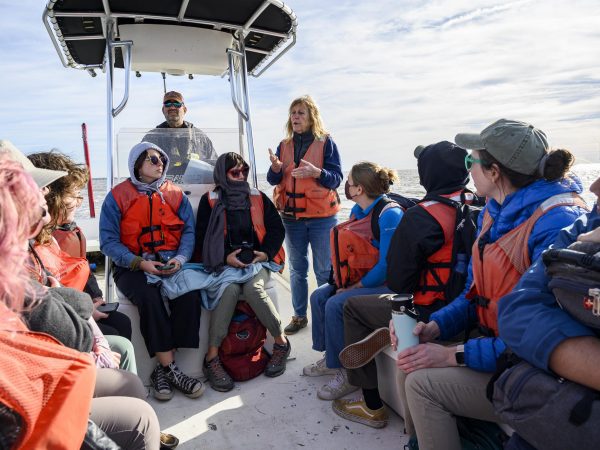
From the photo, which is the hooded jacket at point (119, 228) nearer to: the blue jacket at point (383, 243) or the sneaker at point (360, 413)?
the blue jacket at point (383, 243)

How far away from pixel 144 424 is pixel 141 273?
165 centimetres

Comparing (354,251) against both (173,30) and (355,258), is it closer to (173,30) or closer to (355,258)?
(355,258)

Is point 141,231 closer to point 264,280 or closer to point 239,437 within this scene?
point 264,280

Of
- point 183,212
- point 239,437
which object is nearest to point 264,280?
point 183,212

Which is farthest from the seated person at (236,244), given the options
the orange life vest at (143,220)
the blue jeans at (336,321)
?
the blue jeans at (336,321)

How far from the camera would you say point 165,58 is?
14.1ft

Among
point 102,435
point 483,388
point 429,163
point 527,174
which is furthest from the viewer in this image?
point 429,163

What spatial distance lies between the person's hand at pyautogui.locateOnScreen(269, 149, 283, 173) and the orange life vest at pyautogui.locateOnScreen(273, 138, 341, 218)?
67 mm

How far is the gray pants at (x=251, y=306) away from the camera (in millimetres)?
3164

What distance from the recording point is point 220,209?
3393 millimetres

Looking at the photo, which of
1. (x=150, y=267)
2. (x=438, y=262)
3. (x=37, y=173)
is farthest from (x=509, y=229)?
(x=150, y=267)

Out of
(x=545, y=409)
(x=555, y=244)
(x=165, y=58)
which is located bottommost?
(x=545, y=409)

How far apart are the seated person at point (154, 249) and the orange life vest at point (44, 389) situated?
1942mm

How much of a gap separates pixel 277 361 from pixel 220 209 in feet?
3.62
